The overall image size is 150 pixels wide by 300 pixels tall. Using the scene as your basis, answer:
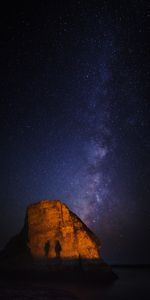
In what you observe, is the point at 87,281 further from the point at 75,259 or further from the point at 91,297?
the point at 91,297

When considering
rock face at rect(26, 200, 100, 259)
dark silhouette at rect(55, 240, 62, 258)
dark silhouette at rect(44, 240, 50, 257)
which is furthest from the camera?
rock face at rect(26, 200, 100, 259)

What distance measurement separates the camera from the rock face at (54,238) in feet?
221

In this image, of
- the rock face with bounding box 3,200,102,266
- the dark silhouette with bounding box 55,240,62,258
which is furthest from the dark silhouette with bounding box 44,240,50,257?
the dark silhouette with bounding box 55,240,62,258

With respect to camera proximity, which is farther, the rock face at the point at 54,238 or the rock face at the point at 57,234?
the rock face at the point at 57,234

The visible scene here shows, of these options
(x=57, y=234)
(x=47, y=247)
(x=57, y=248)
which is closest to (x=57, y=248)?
(x=57, y=248)

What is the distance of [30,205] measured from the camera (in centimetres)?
7638

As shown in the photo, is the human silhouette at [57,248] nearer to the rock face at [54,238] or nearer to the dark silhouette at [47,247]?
the rock face at [54,238]

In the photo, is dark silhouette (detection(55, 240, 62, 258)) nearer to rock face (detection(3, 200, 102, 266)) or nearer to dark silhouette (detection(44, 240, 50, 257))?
rock face (detection(3, 200, 102, 266))

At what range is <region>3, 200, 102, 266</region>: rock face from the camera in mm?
67250

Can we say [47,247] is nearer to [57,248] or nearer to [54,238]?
[57,248]

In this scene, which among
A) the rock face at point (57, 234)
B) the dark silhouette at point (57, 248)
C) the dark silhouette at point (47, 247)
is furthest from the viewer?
the rock face at point (57, 234)

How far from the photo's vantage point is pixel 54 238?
69812 millimetres

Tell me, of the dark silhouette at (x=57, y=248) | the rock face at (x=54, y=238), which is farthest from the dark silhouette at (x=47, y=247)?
the dark silhouette at (x=57, y=248)

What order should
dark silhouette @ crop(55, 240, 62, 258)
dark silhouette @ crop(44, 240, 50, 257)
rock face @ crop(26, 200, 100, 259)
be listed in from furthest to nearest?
1. rock face @ crop(26, 200, 100, 259)
2. dark silhouette @ crop(44, 240, 50, 257)
3. dark silhouette @ crop(55, 240, 62, 258)
